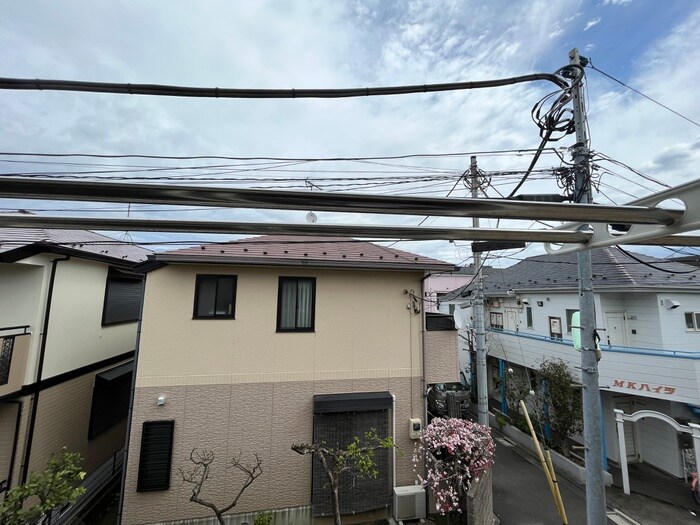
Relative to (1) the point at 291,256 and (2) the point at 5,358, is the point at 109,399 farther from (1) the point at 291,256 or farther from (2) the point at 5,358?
(1) the point at 291,256

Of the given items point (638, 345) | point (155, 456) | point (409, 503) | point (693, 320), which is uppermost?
point (693, 320)

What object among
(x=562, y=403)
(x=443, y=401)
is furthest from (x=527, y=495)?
(x=443, y=401)

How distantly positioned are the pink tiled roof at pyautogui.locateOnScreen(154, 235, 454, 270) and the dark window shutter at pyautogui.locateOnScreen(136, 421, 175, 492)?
322 cm

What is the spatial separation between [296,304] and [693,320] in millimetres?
12209

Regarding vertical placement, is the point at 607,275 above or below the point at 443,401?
above

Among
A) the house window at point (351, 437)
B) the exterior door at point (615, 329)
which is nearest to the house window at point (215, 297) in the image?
the house window at point (351, 437)

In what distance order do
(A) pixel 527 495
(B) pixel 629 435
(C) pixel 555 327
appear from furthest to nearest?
(C) pixel 555 327
(B) pixel 629 435
(A) pixel 527 495

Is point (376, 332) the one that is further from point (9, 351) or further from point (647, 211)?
point (9, 351)

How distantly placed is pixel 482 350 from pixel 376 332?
117 inches

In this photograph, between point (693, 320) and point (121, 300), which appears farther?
point (693, 320)

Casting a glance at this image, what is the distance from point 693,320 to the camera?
9.49 meters

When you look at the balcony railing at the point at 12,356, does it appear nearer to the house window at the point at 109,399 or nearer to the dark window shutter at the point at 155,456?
the house window at the point at 109,399

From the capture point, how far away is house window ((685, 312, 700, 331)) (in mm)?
9484

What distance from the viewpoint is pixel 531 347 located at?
38.0 ft
